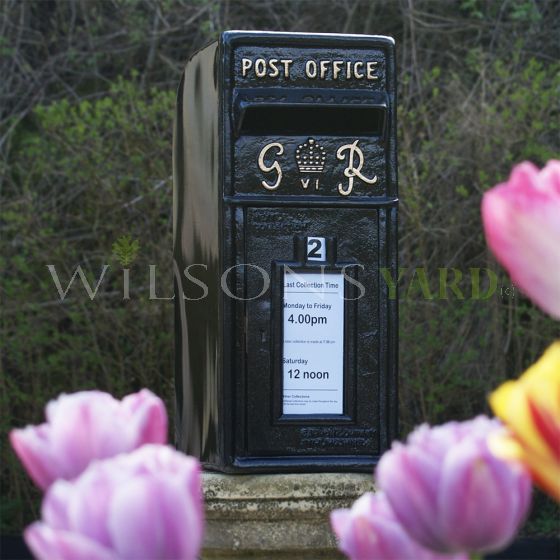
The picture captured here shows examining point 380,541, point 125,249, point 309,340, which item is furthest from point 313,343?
point 380,541

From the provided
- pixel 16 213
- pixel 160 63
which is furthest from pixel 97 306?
pixel 160 63

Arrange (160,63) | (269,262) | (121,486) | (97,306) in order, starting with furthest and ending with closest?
1. (160,63)
2. (97,306)
3. (269,262)
4. (121,486)

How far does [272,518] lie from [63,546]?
9.54 ft

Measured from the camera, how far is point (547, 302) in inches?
27.6

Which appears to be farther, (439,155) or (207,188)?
(439,155)

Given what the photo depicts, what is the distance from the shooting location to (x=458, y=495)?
0.69m

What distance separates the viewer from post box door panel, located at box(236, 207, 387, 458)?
3639 mm

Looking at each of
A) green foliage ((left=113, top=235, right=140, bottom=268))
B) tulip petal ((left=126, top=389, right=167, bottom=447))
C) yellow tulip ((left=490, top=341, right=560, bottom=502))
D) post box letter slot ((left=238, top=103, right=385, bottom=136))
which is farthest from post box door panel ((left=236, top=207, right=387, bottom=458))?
yellow tulip ((left=490, top=341, right=560, bottom=502))

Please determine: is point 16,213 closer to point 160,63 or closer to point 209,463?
point 160,63

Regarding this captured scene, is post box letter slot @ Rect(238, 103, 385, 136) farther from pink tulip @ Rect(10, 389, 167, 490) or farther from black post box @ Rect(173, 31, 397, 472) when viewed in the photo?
pink tulip @ Rect(10, 389, 167, 490)

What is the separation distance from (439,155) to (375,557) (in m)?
5.80

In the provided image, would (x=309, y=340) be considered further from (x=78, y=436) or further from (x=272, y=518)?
(x=78, y=436)

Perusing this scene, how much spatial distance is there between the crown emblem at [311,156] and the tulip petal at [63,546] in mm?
3040

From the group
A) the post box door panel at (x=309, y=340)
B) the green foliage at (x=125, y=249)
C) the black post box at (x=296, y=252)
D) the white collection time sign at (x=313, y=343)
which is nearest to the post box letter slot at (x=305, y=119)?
the black post box at (x=296, y=252)
